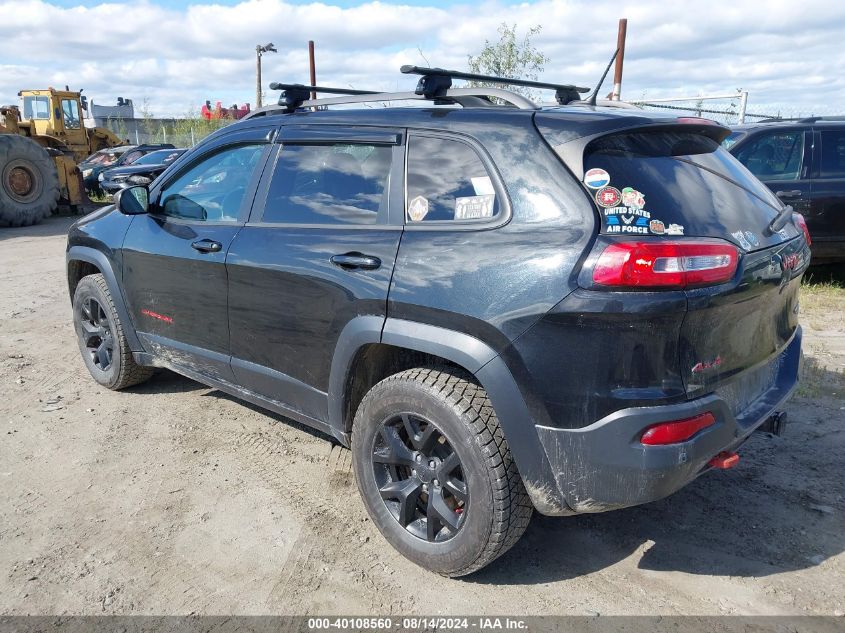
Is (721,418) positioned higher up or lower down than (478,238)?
lower down

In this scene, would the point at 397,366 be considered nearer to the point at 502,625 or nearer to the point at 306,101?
the point at 502,625

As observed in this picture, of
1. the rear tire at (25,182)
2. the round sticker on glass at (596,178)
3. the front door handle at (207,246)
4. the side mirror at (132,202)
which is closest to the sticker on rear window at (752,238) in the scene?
the round sticker on glass at (596,178)

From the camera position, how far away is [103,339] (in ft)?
15.7

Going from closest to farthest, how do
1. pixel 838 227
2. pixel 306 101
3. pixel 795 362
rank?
pixel 795 362, pixel 306 101, pixel 838 227

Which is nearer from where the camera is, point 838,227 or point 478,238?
point 478,238

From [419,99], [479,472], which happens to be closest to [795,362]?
[479,472]

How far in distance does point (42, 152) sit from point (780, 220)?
15.1 m

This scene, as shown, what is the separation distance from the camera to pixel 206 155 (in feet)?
13.0

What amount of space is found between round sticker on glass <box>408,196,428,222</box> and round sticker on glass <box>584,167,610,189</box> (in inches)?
26.9

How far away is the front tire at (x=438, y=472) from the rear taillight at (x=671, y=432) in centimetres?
51

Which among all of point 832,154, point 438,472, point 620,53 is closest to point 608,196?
point 438,472

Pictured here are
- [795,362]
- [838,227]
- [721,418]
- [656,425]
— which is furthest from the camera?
[838,227]

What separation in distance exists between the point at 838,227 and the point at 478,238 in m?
5.96

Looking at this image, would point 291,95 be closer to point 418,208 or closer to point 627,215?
point 418,208
